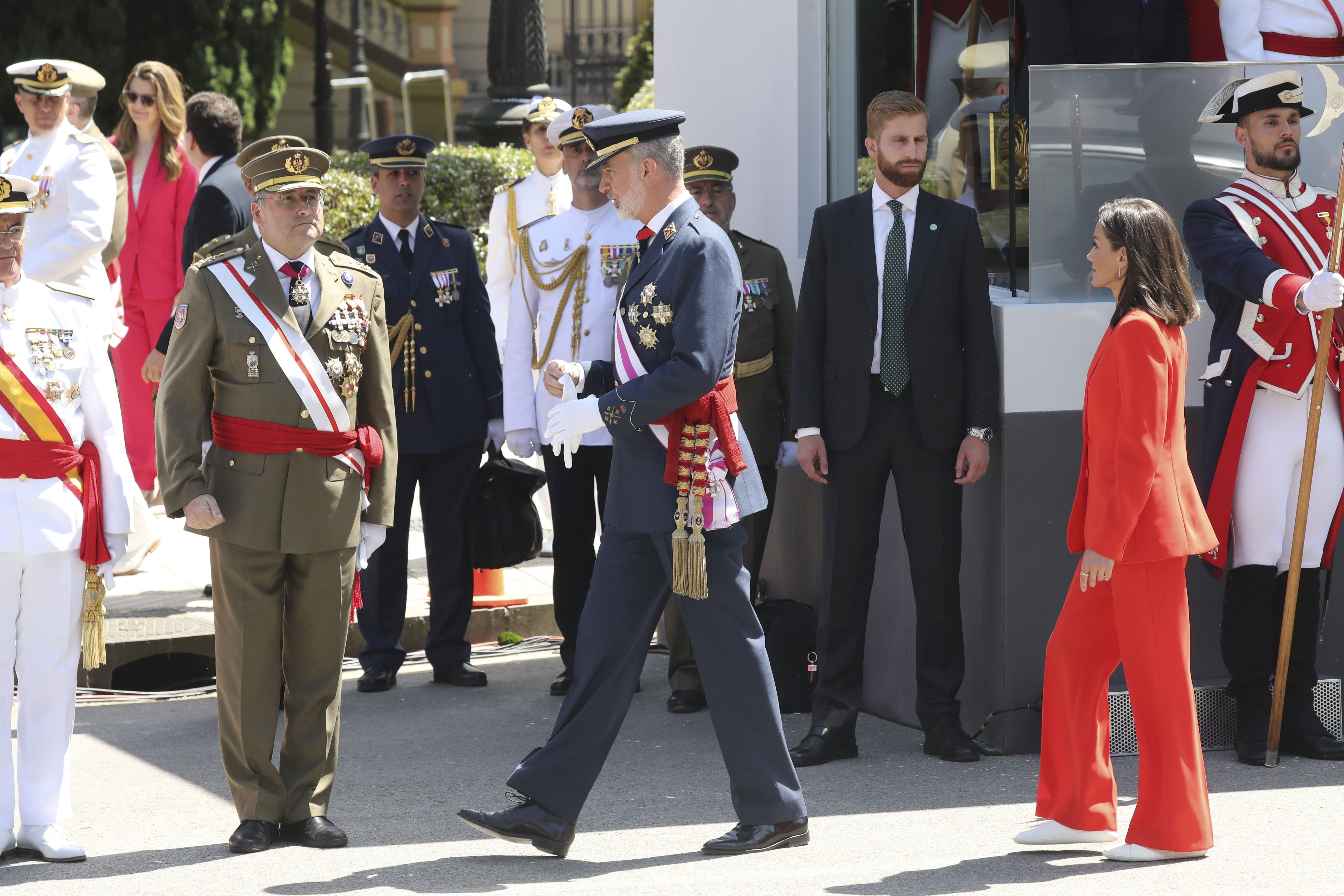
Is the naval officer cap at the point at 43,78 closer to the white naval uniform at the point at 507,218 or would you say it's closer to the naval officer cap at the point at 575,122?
the white naval uniform at the point at 507,218

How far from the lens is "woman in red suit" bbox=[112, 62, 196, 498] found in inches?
331

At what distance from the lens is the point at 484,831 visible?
198 inches

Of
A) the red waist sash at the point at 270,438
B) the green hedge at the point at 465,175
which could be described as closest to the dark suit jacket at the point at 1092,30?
the red waist sash at the point at 270,438

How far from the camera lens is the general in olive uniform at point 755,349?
638 cm

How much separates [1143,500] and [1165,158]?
1.89 meters

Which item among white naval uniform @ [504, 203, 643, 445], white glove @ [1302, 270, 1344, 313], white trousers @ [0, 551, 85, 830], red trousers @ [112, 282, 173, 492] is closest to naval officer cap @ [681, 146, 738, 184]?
white naval uniform @ [504, 203, 643, 445]

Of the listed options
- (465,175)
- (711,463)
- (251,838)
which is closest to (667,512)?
(711,463)

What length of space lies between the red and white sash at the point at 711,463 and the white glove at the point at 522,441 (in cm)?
184

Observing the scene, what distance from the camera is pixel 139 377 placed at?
8953 millimetres

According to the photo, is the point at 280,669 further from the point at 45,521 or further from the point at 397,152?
the point at 397,152

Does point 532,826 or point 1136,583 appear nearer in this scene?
point 1136,583

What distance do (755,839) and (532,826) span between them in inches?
24.1

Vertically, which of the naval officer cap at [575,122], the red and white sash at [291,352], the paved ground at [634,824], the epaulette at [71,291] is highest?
the naval officer cap at [575,122]

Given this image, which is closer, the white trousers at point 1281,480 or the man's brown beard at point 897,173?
the white trousers at point 1281,480
